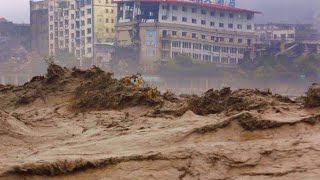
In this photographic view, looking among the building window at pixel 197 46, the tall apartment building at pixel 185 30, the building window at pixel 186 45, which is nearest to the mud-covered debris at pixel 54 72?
the tall apartment building at pixel 185 30

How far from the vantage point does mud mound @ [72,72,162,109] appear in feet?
29.9

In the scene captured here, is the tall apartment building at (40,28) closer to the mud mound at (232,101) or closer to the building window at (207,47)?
the building window at (207,47)

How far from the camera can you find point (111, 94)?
31.4ft

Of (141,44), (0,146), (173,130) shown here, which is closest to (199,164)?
(173,130)

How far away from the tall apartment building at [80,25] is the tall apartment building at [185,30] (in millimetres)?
5565

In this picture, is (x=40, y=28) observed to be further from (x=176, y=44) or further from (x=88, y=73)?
(x=88, y=73)

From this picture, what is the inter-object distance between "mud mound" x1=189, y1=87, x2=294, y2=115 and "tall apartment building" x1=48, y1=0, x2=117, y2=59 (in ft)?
164

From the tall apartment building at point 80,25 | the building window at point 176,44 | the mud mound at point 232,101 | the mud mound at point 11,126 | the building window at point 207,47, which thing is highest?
the tall apartment building at point 80,25

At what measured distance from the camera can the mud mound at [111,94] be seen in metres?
9.11

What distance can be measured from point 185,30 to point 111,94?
42.2 metres

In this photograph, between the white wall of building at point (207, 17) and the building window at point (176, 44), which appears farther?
the white wall of building at point (207, 17)

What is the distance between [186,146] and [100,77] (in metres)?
5.44

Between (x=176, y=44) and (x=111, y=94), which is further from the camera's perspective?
(x=176, y=44)

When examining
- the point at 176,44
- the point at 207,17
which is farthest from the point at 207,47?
the point at 176,44
